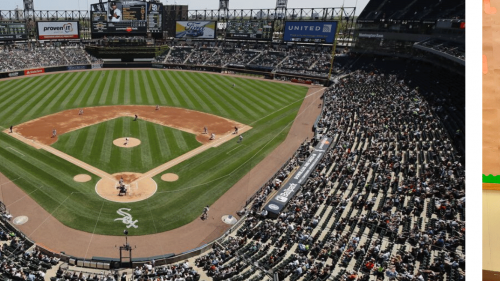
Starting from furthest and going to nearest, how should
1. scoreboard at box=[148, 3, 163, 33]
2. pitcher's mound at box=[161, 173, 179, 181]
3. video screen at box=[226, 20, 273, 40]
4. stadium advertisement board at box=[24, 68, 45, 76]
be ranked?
video screen at box=[226, 20, 273, 40] → scoreboard at box=[148, 3, 163, 33] → stadium advertisement board at box=[24, 68, 45, 76] → pitcher's mound at box=[161, 173, 179, 181]

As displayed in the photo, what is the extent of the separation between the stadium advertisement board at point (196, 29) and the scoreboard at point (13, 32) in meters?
35.7

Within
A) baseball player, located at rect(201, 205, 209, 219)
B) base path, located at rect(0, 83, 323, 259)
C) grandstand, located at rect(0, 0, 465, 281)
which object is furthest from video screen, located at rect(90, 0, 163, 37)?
baseball player, located at rect(201, 205, 209, 219)

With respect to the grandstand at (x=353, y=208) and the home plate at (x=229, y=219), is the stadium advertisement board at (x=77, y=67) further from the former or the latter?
the home plate at (x=229, y=219)

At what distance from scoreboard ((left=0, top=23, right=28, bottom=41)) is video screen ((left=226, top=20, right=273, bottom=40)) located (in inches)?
1914

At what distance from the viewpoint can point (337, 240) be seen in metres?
17.0

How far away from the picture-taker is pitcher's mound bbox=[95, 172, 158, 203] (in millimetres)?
23022

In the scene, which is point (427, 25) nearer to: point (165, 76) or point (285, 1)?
point (285, 1)

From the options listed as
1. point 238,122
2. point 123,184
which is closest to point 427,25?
point 238,122

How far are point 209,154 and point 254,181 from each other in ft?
20.7

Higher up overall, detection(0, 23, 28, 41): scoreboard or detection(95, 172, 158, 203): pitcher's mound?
detection(0, 23, 28, 41): scoreboard

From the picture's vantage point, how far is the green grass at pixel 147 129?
71.4ft

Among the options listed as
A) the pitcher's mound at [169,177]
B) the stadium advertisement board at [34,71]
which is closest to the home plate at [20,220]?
the pitcher's mound at [169,177]

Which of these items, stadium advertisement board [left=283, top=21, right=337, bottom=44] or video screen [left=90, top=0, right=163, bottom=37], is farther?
video screen [left=90, top=0, right=163, bottom=37]

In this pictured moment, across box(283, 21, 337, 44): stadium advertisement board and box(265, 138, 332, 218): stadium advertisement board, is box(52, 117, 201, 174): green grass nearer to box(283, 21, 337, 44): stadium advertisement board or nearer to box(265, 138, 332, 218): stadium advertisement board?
box(265, 138, 332, 218): stadium advertisement board
